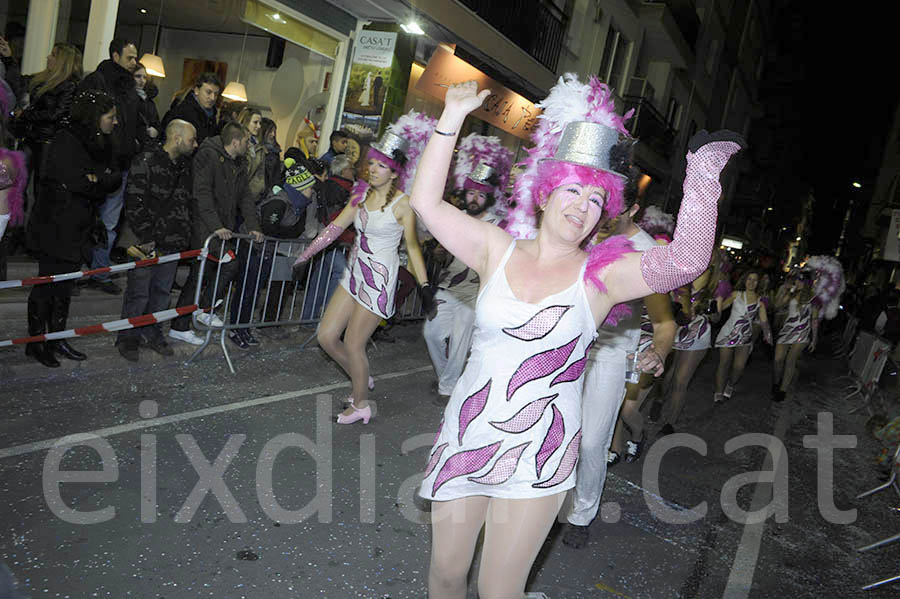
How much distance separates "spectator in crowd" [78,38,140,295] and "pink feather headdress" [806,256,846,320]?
970cm

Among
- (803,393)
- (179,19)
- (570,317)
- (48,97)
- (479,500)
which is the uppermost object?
(179,19)

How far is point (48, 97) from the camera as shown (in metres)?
6.42

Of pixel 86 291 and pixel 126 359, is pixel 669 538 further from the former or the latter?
pixel 86 291

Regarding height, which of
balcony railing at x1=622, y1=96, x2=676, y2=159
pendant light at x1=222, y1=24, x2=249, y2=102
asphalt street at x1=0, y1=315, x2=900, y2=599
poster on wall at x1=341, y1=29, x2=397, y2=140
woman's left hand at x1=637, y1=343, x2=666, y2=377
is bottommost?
asphalt street at x1=0, y1=315, x2=900, y2=599

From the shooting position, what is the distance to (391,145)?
17.6 ft

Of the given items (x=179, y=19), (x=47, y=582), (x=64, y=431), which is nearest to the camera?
(x=47, y=582)

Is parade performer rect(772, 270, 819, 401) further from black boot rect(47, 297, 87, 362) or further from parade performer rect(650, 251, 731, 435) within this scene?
black boot rect(47, 297, 87, 362)

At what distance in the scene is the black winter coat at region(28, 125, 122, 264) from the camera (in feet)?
17.7

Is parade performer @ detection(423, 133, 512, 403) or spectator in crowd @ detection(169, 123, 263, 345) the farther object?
spectator in crowd @ detection(169, 123, 263, 345)

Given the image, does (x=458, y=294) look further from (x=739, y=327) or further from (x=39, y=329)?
(x=739, y=327)

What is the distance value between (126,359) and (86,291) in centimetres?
150

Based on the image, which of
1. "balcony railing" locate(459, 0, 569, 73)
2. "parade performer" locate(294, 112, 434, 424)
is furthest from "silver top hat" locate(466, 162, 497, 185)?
"balcony railing" locate(459, 0, 569, 73)

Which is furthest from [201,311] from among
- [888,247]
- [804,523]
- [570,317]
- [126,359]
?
[888,247]

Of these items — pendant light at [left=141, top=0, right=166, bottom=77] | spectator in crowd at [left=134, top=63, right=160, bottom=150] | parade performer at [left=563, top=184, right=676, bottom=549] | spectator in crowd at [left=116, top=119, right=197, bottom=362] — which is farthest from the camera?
pendant light at [left=141, top=0, right=166, bottom=77]
